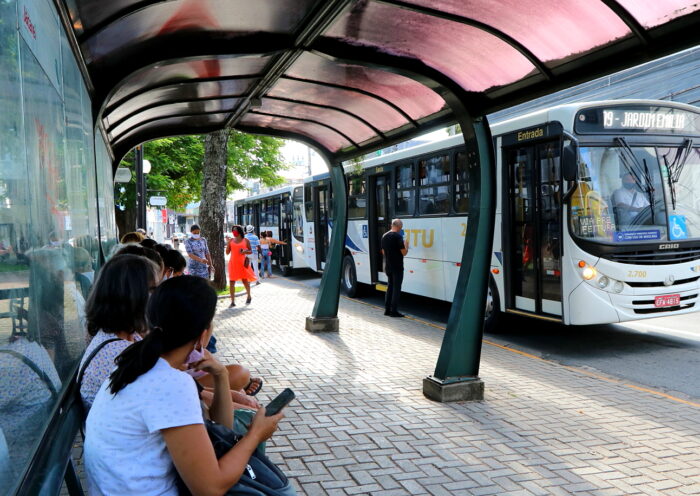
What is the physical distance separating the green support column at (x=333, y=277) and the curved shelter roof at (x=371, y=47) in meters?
2.72

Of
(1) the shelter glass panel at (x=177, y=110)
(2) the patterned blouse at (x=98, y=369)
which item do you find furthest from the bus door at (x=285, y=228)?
(2) the patterned blouse at (x=98, y=369)

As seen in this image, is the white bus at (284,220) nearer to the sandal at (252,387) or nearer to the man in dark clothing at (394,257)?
the man in dark clothing at (394,257)

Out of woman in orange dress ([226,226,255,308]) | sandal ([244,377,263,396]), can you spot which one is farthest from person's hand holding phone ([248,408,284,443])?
woman in orange dress ([226,226,255,308])

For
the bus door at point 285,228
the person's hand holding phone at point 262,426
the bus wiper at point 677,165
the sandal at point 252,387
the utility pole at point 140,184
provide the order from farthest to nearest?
1. the bus door at point 285,228
2. the utility pole at point 140,184
3. the bus wiper at point 677,165
4. the sandal at point 252,387
5. the person's hand holding phone at point 262,426

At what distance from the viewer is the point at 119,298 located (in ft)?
10.2

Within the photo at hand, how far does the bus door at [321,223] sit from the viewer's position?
17.9 m

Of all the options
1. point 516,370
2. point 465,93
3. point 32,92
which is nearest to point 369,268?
point 516,370

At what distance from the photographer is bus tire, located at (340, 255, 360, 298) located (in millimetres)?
15536

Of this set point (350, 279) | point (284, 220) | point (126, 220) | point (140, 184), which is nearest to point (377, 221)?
point (350, 279)

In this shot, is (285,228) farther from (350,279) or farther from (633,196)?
(633,196)

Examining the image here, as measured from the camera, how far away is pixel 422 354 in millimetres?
8586

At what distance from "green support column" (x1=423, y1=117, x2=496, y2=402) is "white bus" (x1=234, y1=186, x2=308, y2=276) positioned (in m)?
14.2

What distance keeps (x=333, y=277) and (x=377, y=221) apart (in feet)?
15.0

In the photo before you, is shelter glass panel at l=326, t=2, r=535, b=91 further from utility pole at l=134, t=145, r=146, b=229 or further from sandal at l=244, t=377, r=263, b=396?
utility pole at l=134, t=145, r=146, b=229
